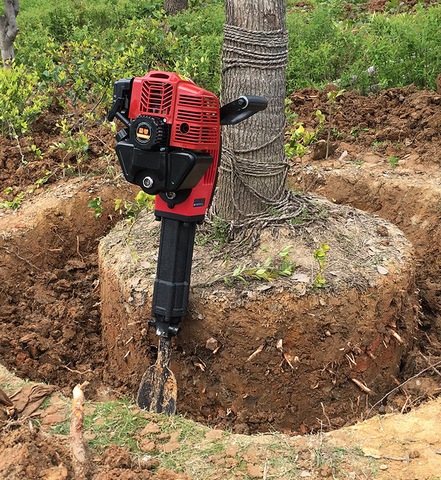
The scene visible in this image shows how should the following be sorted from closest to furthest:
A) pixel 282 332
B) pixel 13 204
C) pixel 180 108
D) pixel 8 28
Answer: pixel 180 108 < pixel 282 332 < pixel 13 204 < pixel 8 28

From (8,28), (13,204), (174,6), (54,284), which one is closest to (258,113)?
(54,284)

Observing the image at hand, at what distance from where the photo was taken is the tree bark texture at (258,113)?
2908 millimetres

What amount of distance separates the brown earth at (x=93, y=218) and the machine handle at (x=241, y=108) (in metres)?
1.33

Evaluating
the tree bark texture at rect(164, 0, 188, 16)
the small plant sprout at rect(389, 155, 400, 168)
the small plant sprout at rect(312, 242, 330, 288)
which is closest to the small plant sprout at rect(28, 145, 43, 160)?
the small plant sprout at rect(312, 242, 330, 288)

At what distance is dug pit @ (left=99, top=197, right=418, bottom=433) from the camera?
9.20 feet

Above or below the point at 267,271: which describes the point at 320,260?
above

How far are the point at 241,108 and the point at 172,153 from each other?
1.16ft

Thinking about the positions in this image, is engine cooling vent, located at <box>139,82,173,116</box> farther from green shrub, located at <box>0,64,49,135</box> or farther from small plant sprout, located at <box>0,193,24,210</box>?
green shrub, located at <box>0,64,49,135</box>

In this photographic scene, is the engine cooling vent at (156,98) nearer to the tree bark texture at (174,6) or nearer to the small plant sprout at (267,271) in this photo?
the small plant sprout at (267,271)

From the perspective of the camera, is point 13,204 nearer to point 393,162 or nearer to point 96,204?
point 96,204

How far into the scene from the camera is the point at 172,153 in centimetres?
233

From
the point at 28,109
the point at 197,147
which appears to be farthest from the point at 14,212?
the point at 197,147

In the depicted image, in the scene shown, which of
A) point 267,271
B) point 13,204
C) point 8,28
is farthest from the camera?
point 8,28

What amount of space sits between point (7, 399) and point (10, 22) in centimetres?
516
